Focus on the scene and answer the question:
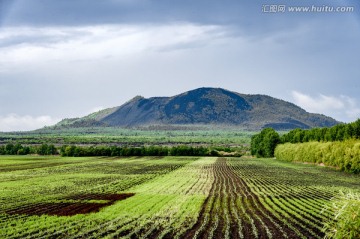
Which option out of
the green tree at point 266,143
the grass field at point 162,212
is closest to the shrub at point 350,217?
the grass field at point 162,212

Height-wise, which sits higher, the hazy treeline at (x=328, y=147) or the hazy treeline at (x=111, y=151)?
the hazy treeline at (x=328, y=147)

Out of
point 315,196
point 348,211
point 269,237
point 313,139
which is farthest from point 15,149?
point 348,211

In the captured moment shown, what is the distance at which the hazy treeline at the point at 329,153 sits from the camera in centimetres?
7112

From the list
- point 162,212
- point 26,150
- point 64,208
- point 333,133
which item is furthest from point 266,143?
point 64,208

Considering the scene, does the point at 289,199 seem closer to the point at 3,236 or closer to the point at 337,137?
the point at 3,236

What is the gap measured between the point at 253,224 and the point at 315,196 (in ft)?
57.0

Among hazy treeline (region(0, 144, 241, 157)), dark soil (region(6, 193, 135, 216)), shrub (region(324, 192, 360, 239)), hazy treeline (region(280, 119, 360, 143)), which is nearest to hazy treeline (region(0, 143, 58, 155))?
hazy treeline (region(0, 144, 241, 157))

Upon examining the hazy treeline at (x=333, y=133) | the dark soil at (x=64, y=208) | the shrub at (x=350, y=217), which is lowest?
the dark soil at (x=64, y=208)

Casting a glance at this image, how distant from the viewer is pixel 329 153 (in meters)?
85.2

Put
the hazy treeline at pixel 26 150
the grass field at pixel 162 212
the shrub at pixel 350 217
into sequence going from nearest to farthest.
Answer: the shrub at pixel 350 217
the grass field at pixel 162 212
the hazy treeline at pixel 26 150

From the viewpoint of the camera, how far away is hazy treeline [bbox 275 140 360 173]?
2800 inches

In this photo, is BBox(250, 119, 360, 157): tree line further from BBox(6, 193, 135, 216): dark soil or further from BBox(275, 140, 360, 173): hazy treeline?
BBox(6, 193, 135, 216): dark soil


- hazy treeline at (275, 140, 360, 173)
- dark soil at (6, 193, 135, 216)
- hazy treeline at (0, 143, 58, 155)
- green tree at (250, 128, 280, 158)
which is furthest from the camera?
hazy treeline at (0, 143, 58, 155)

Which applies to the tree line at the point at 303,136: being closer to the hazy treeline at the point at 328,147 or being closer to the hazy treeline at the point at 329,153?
the hazy treeline at the point at 328,147
